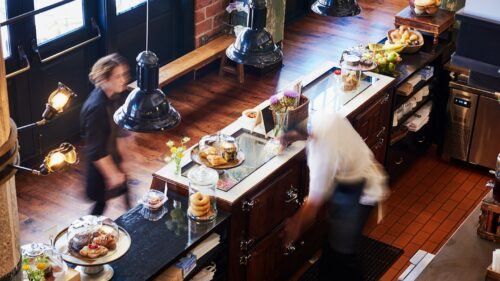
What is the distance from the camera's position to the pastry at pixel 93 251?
4895 mm

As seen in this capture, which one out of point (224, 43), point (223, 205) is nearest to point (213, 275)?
point (223, 205)

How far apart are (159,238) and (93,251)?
629 mm

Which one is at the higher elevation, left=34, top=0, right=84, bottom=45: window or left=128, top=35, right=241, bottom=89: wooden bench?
left=34, top=0, right=84, bottom=45: window

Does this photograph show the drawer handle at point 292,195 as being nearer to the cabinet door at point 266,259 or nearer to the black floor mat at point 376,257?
the cabinet door at point 266,259

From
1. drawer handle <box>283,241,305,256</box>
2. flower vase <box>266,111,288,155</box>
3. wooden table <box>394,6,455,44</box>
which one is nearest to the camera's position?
flower vase <box>266,111,288,155</box>

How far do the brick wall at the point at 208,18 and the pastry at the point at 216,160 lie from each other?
3750mm

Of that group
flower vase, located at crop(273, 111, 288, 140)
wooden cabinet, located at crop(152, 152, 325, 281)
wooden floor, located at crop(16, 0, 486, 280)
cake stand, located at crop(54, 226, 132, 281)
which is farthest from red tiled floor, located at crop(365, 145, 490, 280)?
cake stand, located at crop(54, 226, 132, 281)

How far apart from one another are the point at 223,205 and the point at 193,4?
13.2 ft

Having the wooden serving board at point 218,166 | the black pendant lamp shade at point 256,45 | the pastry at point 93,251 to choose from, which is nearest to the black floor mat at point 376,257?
the wooden serving board at point 218,166

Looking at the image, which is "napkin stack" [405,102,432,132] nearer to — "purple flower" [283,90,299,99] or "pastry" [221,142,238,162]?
"purple flower" [283,90,299,99]

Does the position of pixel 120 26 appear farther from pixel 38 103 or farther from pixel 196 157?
pixel 196 157

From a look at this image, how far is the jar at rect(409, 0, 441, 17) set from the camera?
27.7ft

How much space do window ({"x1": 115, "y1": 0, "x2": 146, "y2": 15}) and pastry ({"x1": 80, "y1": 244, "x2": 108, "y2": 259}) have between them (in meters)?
3.87

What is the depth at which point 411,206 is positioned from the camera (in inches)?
316
